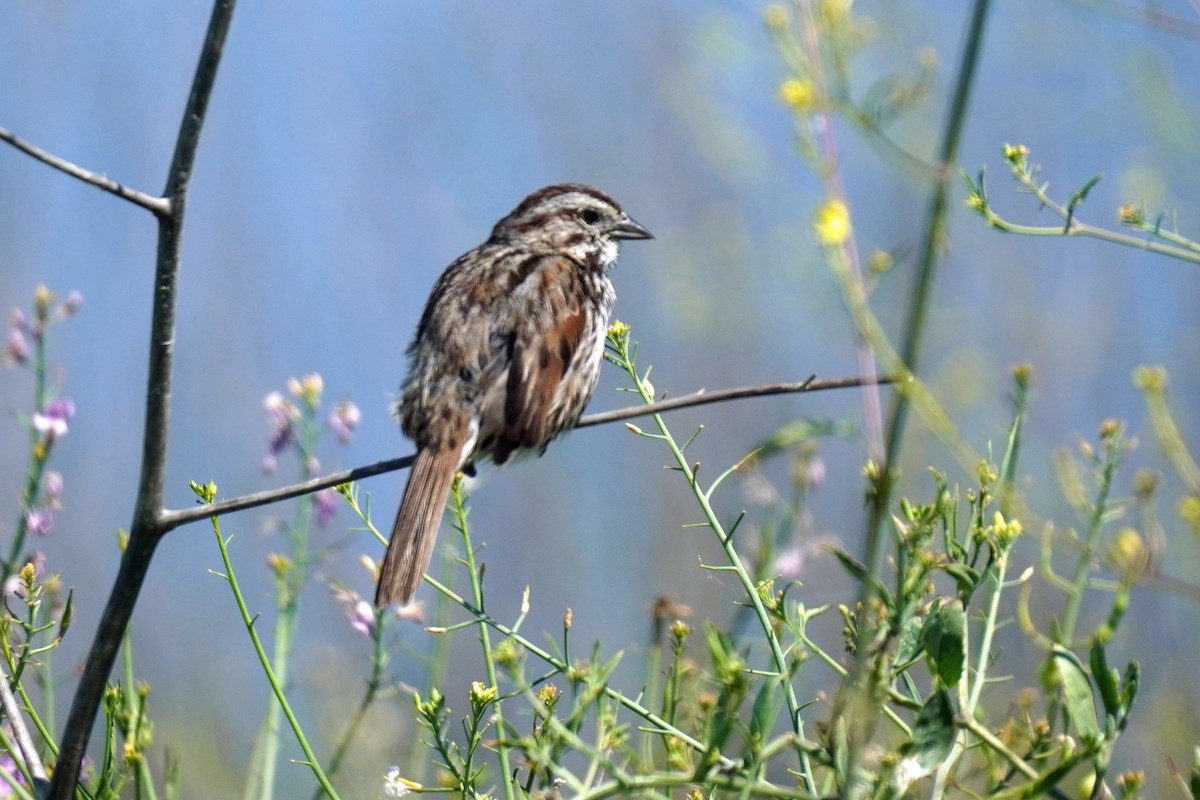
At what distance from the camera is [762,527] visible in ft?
13.1

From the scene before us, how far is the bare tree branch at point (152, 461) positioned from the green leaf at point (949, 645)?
1266mm

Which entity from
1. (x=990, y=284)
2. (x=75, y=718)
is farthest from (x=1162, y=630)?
(x=75, y=718)

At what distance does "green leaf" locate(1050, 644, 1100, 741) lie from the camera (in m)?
1.91

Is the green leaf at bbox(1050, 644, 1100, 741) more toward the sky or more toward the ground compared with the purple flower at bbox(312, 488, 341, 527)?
more toward the sky

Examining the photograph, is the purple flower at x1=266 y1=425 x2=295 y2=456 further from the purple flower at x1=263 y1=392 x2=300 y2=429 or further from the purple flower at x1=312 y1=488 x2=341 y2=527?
the purple flower at x1=312 y1=488 x2=341 y2=527

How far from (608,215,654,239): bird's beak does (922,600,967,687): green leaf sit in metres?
3.38

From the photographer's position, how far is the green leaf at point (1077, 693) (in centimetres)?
191

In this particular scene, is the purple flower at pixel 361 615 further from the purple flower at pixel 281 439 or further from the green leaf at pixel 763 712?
the green leaf at pixel 763 712

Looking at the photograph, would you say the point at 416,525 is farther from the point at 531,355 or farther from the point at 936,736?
the point at 936,736

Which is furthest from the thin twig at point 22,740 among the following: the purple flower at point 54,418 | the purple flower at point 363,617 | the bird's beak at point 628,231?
the bird's beak at point 628,231

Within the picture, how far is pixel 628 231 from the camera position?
5.20 metres

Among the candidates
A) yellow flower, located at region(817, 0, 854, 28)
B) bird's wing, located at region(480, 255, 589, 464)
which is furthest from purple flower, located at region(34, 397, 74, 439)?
yellow flower, located at region(817, 0, 854, 28)

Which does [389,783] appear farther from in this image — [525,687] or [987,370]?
[987,370]

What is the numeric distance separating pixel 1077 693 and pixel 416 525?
1.99 metres
